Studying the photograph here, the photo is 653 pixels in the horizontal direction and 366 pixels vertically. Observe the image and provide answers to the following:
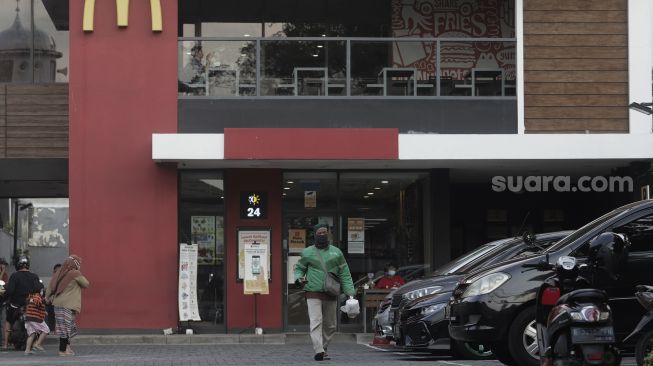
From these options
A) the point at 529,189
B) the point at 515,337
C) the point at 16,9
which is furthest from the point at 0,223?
the point at 515,337

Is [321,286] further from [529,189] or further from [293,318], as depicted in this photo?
[529,189]

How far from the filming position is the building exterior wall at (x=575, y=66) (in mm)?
20594

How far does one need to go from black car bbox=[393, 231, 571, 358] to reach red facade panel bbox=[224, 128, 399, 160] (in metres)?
5.34

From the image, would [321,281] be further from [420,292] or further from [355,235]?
[355,235]

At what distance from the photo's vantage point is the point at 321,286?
46.8 ft

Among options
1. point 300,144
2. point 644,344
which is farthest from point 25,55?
point 644,344

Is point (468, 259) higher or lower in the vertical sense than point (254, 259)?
higher

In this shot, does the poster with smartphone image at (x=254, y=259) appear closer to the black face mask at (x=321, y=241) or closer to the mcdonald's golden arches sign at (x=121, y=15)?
the mcdonald's golden arches sign at (x=121, y=15)

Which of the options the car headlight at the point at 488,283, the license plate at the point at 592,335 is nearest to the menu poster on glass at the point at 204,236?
the car headlight at the point at 488,283

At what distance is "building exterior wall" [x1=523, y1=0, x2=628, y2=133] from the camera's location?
67.6 ft

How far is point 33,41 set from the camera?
71.5 feet

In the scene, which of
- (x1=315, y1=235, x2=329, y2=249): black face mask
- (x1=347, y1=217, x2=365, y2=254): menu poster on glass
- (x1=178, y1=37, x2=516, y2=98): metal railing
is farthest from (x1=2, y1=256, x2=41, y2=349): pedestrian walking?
(x1=347, y1=217, x2=365, y2=254): menu poster on glass

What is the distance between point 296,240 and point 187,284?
2.45 metres

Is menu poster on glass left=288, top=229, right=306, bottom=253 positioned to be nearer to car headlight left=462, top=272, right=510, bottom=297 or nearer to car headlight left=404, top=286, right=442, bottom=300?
car headlight left=404, top=286, right=442, bottom=300
